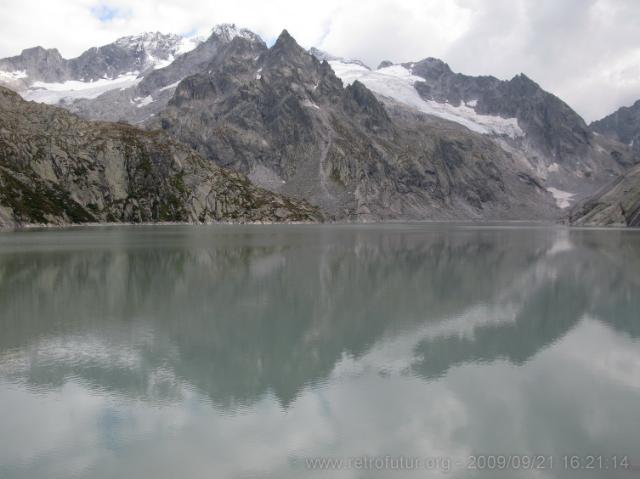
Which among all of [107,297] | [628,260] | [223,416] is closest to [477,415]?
[223,416]

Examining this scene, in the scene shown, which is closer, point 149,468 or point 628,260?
point 149,468

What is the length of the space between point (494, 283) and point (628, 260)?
35625 millimetres

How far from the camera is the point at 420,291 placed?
5056 centimetres

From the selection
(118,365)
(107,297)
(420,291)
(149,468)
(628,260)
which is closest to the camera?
(149,468)

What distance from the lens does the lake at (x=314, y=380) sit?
1756cm

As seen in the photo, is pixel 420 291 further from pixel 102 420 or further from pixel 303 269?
pixel 102 420

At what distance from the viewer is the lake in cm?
1756

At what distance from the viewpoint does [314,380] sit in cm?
2511

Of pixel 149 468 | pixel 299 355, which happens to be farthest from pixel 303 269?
pixel 149 468

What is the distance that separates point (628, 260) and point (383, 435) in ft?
242

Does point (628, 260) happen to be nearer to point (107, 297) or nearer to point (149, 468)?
point (107, 297)

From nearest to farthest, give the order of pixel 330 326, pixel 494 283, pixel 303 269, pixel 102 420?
pixel 102 420, pixel 330 326, pixel 494 283, pixel 303 269

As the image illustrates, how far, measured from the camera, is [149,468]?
16734mm

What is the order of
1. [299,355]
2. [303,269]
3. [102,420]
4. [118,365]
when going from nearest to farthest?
[102,420], [118,365], [299,355], [303,269]
